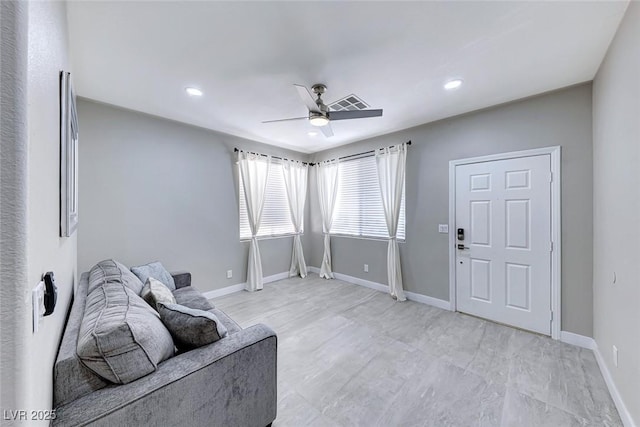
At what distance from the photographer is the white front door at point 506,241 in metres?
2.75

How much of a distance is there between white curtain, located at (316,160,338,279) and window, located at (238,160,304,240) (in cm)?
70

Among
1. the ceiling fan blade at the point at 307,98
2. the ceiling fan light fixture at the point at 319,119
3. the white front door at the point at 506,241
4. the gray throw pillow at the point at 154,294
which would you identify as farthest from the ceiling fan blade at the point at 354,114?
the gray throw pillow at the point at 154,294

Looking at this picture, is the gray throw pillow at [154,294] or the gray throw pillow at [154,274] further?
the gray throw pillow at [154,274]

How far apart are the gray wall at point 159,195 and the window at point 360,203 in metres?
1.74

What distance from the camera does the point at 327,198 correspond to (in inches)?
197

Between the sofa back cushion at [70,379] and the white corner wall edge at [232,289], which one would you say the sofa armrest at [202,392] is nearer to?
the sofa back cushion at [70,379]

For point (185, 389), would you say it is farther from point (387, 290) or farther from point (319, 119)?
point (387, 290)

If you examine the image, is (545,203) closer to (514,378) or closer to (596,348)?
(596,348)

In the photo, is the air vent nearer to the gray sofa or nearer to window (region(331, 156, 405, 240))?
window (region(331, 156, 405, 240))

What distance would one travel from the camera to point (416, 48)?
1.99 metres

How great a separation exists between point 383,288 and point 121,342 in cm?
372

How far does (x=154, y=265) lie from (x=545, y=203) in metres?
4.48

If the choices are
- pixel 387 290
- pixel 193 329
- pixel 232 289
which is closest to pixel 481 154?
pixel 387 290

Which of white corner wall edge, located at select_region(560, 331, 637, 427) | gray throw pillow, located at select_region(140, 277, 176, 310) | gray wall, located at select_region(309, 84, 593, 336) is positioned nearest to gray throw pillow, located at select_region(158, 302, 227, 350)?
gray throw pillow, located at select_region(140, 277, 176, 310)
